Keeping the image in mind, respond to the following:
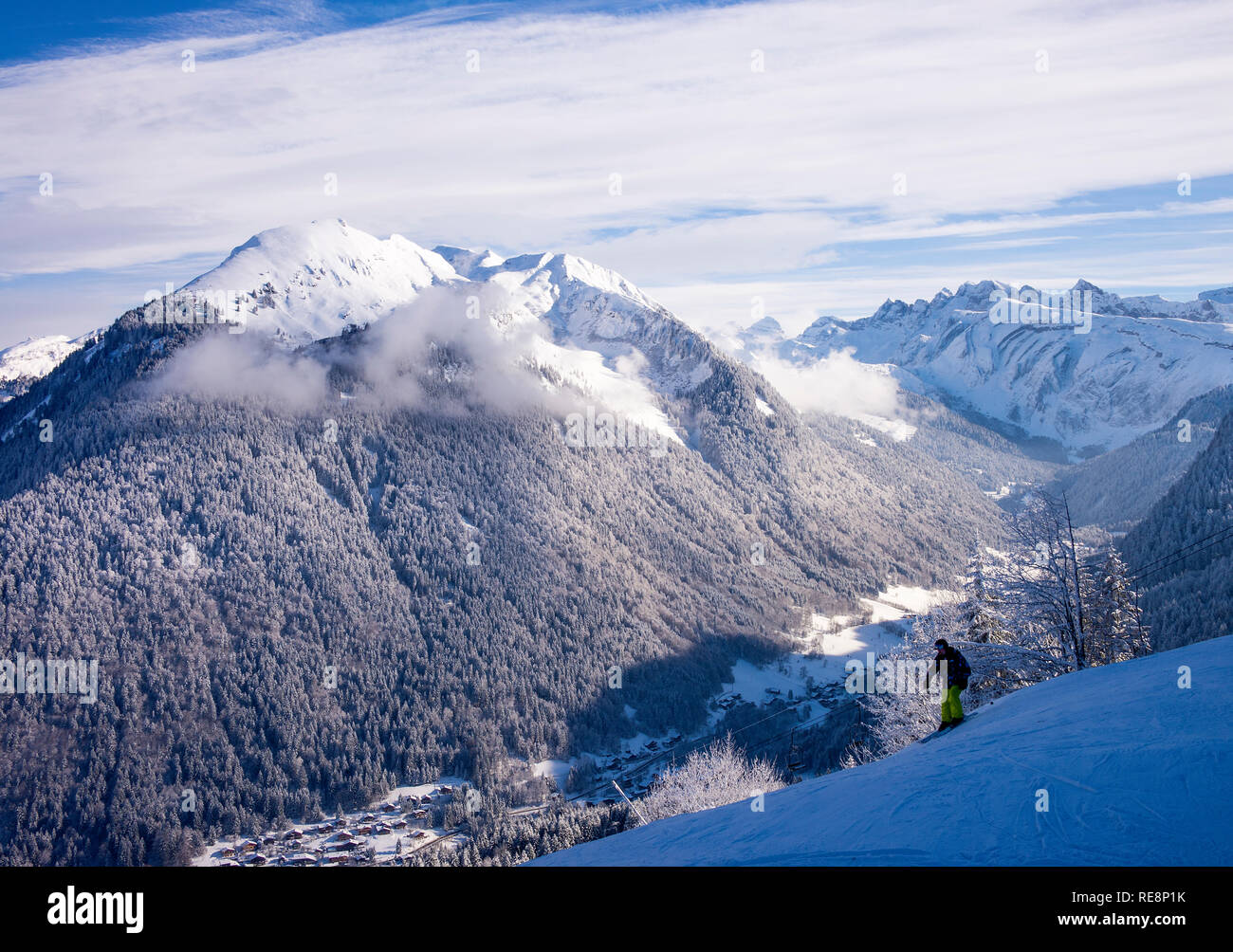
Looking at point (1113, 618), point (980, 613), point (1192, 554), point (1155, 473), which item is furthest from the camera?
point (1155, 473)

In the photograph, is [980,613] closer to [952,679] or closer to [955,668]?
[952,679]

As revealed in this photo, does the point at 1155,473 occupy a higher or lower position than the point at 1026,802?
higher

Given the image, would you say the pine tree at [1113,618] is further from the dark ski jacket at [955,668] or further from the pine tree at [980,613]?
the dark ski jacket at [955,668]

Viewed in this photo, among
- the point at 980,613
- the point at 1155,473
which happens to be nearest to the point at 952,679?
the point at 980,613

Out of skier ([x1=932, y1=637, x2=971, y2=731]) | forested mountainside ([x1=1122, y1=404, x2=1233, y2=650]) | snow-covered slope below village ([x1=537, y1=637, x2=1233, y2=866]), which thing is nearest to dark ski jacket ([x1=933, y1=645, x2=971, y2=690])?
skier ([x1=932, y1=637, x2=971, y2=731])

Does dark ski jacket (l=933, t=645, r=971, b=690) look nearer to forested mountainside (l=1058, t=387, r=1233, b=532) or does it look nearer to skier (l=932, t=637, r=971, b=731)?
skier (l=932, t=637, r=971, b=731)
